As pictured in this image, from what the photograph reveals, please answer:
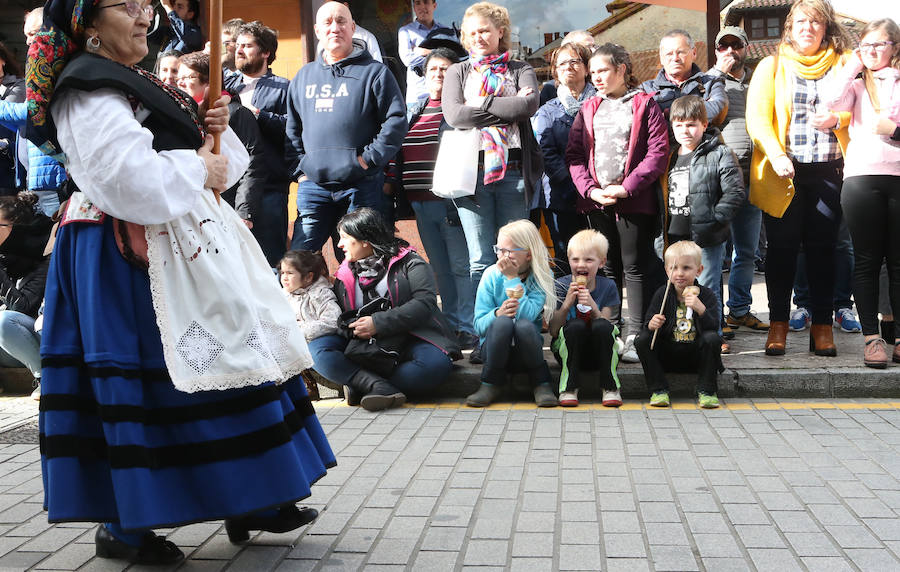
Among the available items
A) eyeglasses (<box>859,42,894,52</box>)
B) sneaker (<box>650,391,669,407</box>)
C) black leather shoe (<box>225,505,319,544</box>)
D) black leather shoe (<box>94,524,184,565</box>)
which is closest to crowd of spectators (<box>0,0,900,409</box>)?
eyeglasses (<box>859,42,894,52</box>)

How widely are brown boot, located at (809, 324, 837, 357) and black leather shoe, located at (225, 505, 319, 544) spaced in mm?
4197

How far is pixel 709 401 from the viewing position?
571 centimetres

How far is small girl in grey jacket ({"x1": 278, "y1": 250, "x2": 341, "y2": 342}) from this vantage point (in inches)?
246

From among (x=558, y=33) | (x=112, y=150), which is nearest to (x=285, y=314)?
(x=112, y=150)

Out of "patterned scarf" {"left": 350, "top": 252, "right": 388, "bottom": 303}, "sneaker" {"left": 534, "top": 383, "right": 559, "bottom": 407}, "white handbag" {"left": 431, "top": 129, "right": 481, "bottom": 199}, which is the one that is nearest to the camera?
"sneaker" {"left": 534, "top": 383, "right": 559, "bottom": 407}

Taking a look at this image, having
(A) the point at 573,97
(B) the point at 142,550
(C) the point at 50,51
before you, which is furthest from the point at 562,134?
(B) the point at 142,550

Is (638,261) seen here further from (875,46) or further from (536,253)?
(875,46)

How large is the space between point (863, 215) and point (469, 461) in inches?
129

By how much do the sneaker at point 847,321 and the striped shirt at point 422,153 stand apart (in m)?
3.31

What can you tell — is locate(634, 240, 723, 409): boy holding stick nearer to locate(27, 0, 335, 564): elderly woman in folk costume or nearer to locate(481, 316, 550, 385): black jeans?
locate(481, 316, 550, 385): black jeans

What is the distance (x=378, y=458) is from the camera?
4816 mm

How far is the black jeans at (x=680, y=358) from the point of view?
5.81 meters

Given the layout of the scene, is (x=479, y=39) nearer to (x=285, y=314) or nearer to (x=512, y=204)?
(x=512, y=204)

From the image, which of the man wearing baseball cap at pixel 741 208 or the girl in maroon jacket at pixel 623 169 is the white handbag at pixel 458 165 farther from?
the man wearing baseball cap at pixel 741 208
